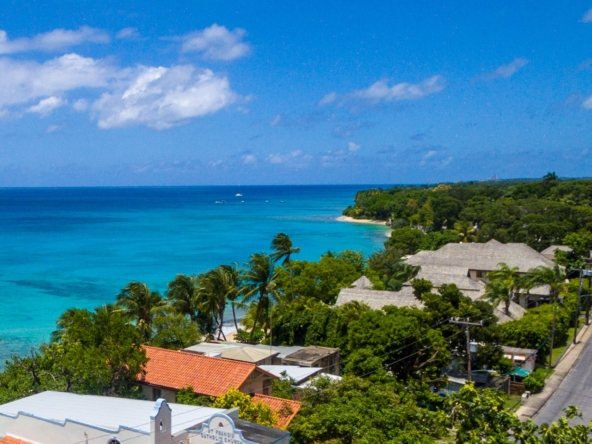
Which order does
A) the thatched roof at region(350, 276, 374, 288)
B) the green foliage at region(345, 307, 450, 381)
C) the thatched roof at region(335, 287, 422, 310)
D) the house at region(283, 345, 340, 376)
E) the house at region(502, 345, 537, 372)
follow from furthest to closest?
the thatched roof at region(350, 276, 374, 288), the thatched roof at region(335, 287, 422, 310), the house at region(502, 345, 537, 372), the house at region(283, 345, 340, 376), the green foliage at region(345, 307, 450, 381)

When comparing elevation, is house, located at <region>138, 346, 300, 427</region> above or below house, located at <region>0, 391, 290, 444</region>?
below

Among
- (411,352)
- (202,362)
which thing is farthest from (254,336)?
(202,362)

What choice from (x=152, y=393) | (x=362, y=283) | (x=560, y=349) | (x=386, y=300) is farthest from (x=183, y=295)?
(x=560, y=349)

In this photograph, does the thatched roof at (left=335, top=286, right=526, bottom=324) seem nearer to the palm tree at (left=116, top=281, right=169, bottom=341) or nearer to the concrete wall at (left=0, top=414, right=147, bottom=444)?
the palm tree at (left=116, top=281, right=169, bottom=341)

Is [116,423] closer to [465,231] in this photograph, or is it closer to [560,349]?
[560,349]

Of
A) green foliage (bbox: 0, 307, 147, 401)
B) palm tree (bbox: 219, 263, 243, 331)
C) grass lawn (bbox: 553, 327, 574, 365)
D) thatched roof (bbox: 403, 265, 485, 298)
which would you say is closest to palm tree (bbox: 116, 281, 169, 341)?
palm tree (bbox: 219, 263, 243, 331)

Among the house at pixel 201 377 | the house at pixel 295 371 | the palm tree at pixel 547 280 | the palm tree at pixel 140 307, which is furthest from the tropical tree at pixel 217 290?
the palm tree at pixel 547 280
